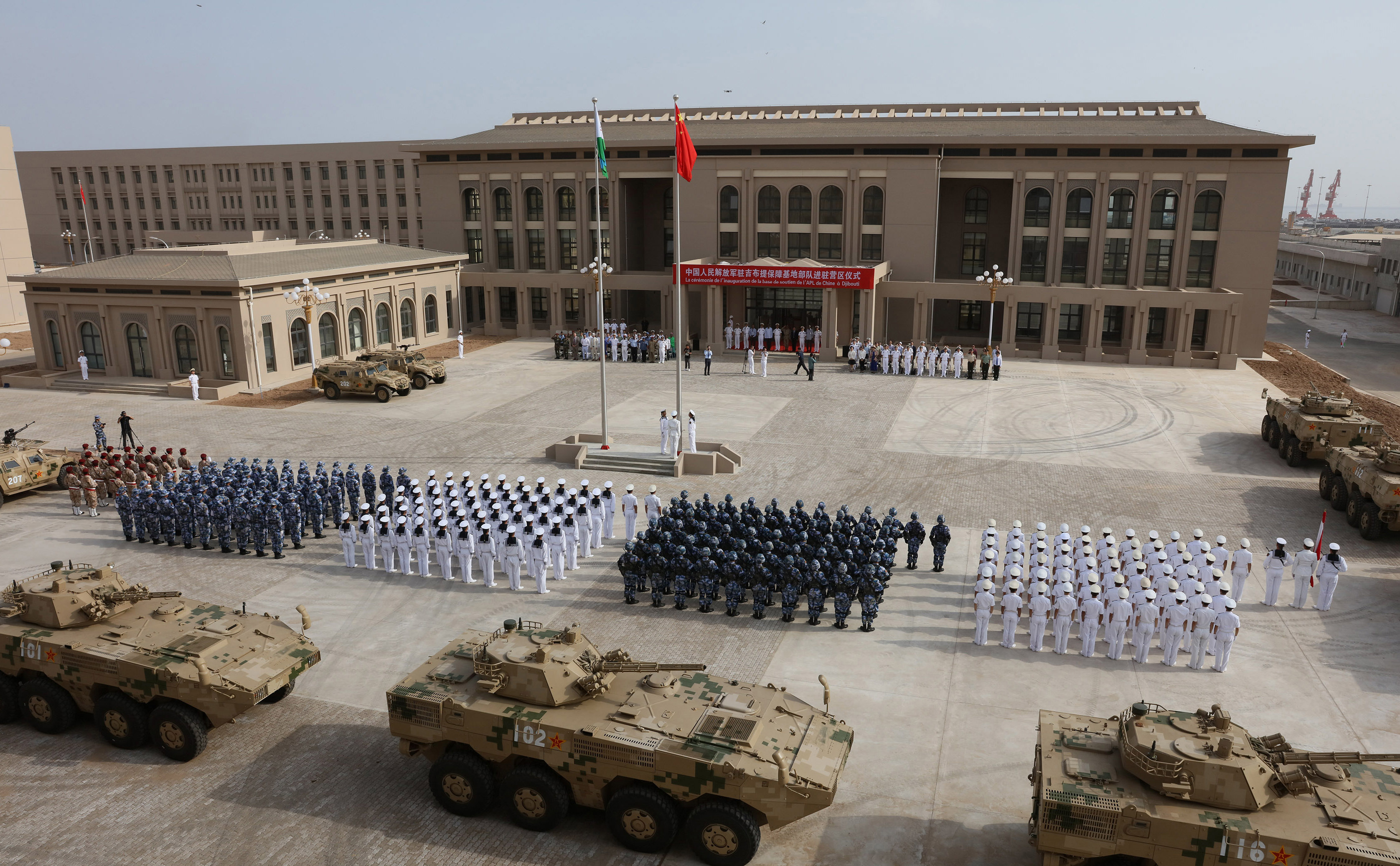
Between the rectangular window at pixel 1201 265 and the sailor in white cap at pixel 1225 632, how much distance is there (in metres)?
32.5

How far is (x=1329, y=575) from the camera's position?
16.0 meters

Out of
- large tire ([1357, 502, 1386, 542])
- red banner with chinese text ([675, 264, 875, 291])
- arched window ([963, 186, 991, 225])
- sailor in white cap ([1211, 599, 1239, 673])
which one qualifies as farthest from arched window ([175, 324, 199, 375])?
large tire ([1357, 502, 1386, 542])

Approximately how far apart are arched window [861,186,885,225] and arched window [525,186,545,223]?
16442 millimetres

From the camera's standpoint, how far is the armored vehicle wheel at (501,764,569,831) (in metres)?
10.4

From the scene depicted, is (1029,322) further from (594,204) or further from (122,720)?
(122,720)

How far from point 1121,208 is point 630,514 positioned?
106 ft

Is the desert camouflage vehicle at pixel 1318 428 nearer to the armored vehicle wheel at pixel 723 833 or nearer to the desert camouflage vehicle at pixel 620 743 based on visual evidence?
the desert camouflage vehicle at pixel 620 743

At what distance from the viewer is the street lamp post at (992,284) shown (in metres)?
37.1

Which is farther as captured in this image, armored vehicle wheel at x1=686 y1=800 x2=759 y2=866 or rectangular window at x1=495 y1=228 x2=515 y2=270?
rectangular window at x1=495 y1=228 x2=515 y2=270

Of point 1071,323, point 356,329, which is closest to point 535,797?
point 356,329

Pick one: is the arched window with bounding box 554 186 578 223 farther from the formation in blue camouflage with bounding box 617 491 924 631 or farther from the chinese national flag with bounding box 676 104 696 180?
the formation in blue camouflage with bounding box 617 491 924 631

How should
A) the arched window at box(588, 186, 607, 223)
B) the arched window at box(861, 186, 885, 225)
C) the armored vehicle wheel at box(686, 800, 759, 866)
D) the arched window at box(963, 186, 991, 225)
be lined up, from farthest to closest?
the arched window at box(588, 186, 607, 223)
the arched window at box(963, 186, 991, 225)
the arched window at box(861, 186, 885, 225)
the armored vehicle wheel at box(686, 800, 759, 866)

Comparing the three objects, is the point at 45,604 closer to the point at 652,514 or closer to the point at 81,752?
the point at 81,752

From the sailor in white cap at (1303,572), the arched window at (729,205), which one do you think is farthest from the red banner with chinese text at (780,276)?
the sailor in white cap at (1303,572)
